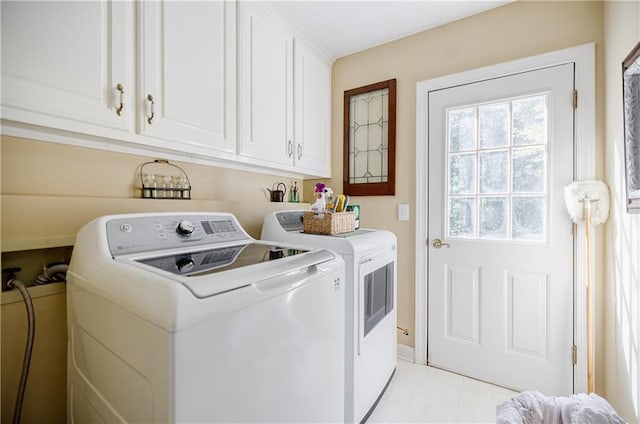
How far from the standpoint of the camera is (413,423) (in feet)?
4.99

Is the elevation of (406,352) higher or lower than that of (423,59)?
lower

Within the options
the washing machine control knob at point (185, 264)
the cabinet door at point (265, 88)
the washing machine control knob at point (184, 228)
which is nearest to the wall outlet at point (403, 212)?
the cabinet door at point (265, 88)

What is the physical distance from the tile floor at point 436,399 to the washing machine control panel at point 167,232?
1299 mm

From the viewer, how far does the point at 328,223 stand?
1.56m

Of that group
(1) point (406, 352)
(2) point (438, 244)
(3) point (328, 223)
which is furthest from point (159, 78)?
(1) point (406, 352)

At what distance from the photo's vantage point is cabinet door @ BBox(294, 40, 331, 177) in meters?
2.08

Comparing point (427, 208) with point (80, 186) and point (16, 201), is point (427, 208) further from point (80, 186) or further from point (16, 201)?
point (16, 201)

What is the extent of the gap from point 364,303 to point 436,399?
0.90m

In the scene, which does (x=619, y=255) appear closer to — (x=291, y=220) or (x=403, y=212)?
(x=403, y=212)

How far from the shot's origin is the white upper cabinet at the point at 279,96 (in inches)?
64.7

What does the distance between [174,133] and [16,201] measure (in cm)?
60

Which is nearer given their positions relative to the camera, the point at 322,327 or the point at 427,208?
the point at 322,327

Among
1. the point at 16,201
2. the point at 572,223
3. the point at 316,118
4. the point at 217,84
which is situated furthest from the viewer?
the point at 316,118

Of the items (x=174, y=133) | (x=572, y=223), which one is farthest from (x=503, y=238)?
(x=174, y=133)
